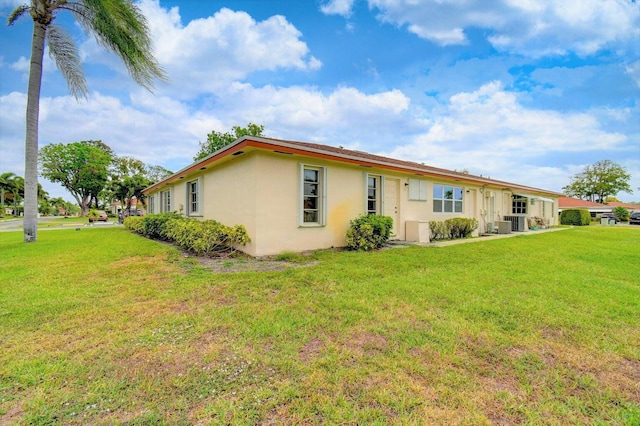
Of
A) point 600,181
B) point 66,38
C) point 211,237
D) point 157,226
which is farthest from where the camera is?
point 600,181

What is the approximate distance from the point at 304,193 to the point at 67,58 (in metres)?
10.2

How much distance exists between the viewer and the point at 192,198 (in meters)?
12.3

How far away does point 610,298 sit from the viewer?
4051 millimetres

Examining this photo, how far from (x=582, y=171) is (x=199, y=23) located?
67.8 meters

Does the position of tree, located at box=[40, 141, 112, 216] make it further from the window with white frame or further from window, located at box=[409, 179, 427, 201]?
window, located at box=[409, 179, 427, 201]

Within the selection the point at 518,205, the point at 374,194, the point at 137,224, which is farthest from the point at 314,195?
the point at 518,205

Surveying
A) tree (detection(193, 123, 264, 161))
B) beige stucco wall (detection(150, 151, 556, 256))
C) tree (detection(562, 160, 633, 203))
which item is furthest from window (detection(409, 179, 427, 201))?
tree (detection(562, 160, 633, 203))

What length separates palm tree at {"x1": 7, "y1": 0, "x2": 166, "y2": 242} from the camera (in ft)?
28.5

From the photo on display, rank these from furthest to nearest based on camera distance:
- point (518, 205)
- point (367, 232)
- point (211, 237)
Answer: point (518, 205), point (367, 232), point (211, 237)

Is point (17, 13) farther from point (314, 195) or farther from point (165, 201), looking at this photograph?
point (314, 195)

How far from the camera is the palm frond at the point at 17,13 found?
29.2 ft

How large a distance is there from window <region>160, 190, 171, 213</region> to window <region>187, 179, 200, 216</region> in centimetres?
528

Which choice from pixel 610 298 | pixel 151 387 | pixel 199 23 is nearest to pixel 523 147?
pixel 610 298

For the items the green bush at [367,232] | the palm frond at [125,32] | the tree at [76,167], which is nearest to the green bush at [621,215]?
the green bush at [367,232]
